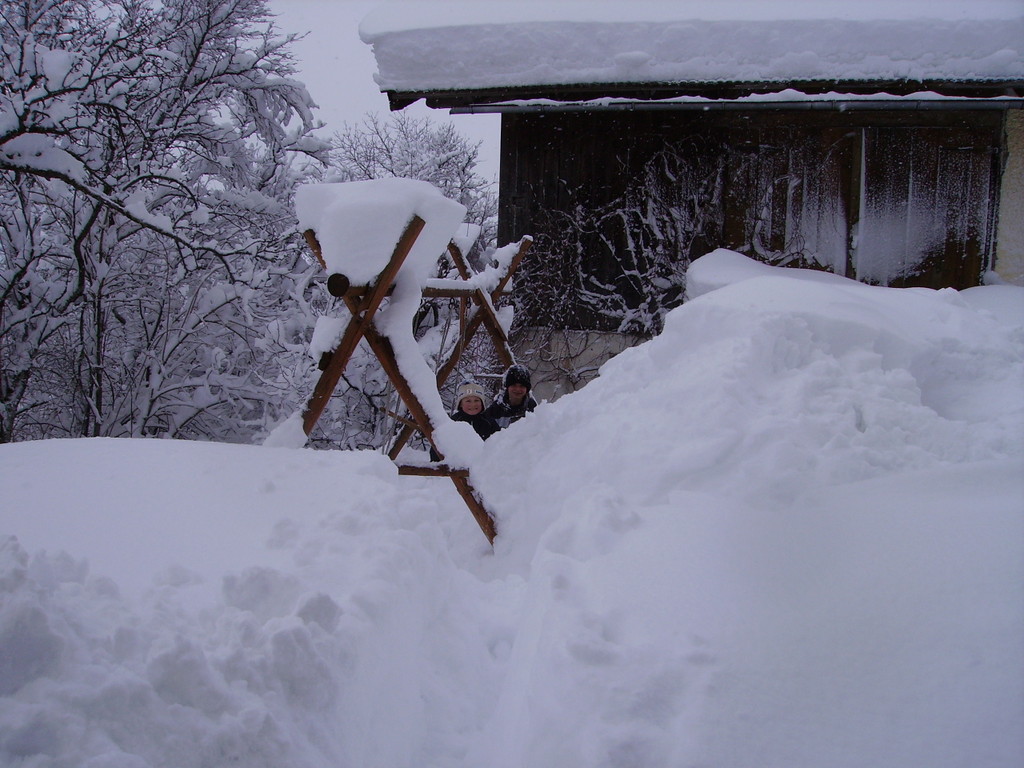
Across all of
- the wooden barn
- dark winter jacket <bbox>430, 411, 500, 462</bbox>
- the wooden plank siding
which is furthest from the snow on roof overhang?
dark winter jacket <bbox>430, 411, 500, 462</bbox>

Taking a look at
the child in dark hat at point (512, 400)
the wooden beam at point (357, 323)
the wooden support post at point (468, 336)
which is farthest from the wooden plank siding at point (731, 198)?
the wooden beam at point (357, 323)

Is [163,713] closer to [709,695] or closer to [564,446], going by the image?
[709,695]

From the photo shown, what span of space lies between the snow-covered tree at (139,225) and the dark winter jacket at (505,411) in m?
2.16

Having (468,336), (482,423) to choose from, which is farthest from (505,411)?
(468,336)

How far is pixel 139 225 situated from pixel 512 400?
349 cm

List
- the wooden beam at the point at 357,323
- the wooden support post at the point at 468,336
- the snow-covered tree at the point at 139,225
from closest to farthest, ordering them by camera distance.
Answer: the wooden beam at the point at 357,323 → the snow-covered tree at the point at 139,225 → the wooden support post at the point at 468,336

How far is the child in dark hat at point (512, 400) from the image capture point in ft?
18.1

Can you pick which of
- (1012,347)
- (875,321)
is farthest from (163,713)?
(1012,347)

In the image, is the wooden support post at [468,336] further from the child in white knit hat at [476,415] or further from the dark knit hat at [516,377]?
the child in white knit hat at [476,415]

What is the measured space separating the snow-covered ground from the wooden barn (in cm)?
418

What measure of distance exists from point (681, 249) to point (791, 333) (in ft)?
14.9

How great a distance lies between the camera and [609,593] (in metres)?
1.92

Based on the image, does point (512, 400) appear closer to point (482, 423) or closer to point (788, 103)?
point (482, 423)

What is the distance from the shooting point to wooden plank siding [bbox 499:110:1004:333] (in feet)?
23.2
